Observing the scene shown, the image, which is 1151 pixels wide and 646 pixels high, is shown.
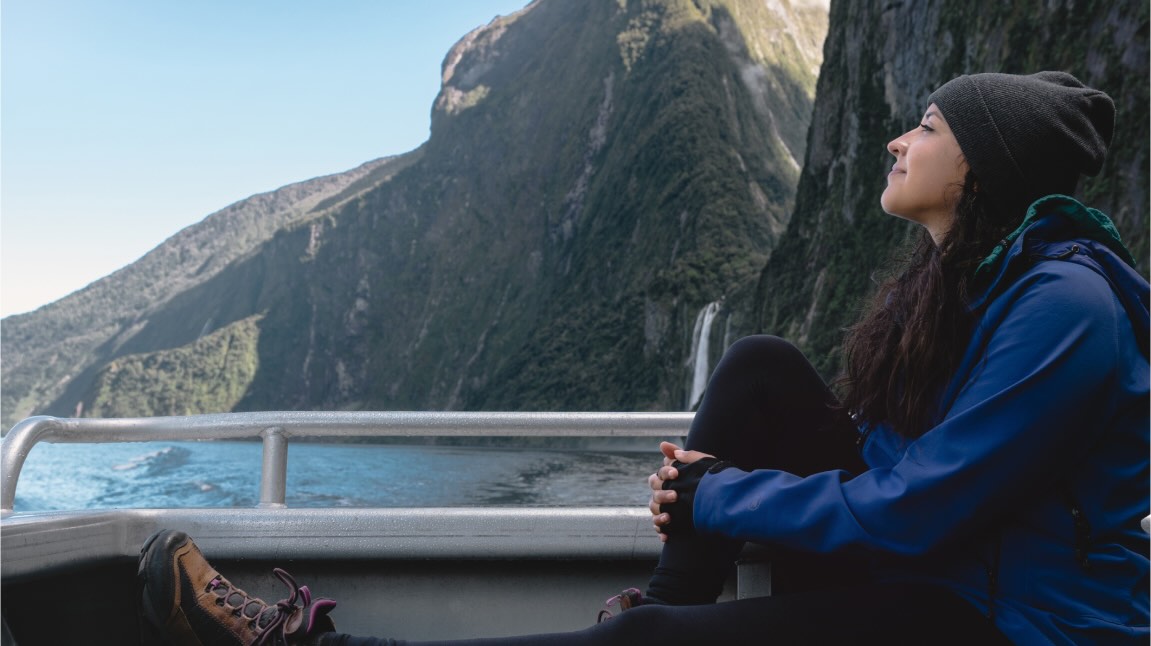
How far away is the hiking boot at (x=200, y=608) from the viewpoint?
1.58 m

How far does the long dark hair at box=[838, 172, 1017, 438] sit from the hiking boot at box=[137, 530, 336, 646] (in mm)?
961

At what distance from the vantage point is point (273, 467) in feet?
7.30

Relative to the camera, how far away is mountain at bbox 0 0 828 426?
291 feet

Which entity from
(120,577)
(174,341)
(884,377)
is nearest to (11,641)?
(120,577)

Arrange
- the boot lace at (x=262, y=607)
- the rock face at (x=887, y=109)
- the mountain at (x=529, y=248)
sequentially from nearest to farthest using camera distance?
the boot lace at (x=262, y=607)
the rock face at (x=887, y=109)
the mountain at (x=529, y=248)

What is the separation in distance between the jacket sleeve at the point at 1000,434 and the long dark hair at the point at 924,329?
0.06 metres

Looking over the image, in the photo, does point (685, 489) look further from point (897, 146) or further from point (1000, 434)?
point (897, 146)

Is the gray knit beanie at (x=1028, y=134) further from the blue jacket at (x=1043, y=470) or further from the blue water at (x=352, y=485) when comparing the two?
the blue water at (x=352, y=485)

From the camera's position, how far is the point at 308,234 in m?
155

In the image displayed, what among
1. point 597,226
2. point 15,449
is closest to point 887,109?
point 15,449

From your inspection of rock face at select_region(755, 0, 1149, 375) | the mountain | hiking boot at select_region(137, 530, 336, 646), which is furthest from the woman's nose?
the mountain

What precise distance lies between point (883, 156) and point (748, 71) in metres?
76.3

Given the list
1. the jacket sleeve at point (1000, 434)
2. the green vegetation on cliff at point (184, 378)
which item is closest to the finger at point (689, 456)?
the jacket sleeve at point (1000, 434)

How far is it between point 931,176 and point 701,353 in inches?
2062
